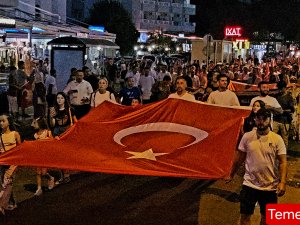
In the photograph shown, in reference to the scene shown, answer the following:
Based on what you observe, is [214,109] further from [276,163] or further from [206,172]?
[276,163]

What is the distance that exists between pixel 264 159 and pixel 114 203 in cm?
310

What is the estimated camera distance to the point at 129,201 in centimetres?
895

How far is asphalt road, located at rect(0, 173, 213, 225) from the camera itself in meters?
7.96

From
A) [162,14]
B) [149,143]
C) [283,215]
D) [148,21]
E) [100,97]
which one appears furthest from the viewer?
[162,14]

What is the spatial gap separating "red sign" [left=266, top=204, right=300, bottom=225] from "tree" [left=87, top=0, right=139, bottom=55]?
52.6 m

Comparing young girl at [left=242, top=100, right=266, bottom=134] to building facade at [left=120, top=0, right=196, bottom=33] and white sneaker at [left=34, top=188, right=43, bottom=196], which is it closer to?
white sneaker at [left=34, top=188, right=43, bottom=196]

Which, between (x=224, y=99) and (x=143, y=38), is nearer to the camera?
(x=224, y=99)

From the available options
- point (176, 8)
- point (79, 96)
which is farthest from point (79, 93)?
point (176, 8)

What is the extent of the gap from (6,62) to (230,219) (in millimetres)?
20653

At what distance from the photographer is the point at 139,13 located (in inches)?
3583

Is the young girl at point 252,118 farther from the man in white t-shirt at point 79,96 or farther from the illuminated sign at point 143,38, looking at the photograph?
the illuminated sign at point 143,38

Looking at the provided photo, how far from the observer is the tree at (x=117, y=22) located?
58.4 meters

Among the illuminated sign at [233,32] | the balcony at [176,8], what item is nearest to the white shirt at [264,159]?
the illuminated sign at [233,32]

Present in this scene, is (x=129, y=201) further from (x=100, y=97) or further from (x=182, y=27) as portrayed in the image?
(x=182, y=27)
